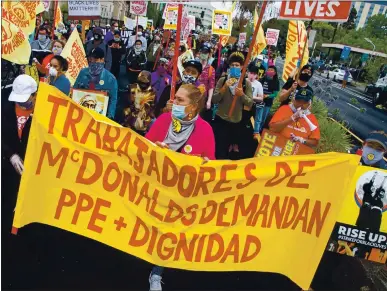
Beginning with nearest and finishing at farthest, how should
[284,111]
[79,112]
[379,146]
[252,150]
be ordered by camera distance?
[79,112] → [379,146] → [284,111] → [252,150]

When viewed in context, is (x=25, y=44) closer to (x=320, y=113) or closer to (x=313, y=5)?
(x=313, y=5)

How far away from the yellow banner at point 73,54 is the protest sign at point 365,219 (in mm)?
4911

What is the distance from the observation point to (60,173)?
11.3 ft

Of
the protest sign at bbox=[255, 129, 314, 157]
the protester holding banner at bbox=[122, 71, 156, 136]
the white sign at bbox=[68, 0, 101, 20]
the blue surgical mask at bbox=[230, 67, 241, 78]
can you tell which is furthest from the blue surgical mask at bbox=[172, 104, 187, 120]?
the white sign at bbox=[68, 0, 101, 20]

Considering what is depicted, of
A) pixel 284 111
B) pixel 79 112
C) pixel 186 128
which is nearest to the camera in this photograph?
pixel 79 112

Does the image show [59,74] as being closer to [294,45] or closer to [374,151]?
[374,151]

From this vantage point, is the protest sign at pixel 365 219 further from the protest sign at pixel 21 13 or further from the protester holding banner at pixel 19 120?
the protest sign at pixel 21 13

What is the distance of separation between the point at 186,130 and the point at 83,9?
4.99 m

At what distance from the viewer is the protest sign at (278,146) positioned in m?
5.00

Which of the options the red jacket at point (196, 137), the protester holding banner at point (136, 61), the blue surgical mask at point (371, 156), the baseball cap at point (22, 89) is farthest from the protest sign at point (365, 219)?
the protester holding banner at point (136, 61)

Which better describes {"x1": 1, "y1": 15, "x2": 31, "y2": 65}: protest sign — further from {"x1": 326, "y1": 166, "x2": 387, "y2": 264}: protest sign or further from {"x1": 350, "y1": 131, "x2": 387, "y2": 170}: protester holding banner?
{"x1": 326, "y1": 166, "x2": 387, "y2": 264}: protest sign

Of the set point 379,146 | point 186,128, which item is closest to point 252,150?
point 379,146

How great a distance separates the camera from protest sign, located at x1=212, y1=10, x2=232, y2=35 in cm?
1328

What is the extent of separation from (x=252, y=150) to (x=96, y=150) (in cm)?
491
